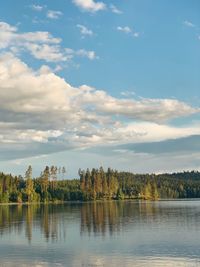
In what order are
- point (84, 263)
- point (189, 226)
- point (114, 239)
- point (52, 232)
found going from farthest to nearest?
point (189, 226) → point (52, 232) → point (114, 239) → point (84, 263)

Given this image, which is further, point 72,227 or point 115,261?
point 72,227

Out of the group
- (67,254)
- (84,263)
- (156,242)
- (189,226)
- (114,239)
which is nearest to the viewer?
(84,263)

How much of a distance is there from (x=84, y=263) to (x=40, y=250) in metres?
11.1

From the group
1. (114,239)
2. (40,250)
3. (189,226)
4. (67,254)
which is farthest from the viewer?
(189,226)

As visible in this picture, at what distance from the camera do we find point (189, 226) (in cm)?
7869

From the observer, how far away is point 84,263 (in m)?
43.1

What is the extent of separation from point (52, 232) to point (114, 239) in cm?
1468

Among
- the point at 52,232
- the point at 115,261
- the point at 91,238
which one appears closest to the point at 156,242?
the point at 91,238

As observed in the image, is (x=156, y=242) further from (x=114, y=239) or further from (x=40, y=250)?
(x=40, y=250)

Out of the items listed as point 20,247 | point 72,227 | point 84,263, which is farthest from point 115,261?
point 72,227

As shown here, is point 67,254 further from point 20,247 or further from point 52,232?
point 52,232

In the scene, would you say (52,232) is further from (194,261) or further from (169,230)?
(194,261)

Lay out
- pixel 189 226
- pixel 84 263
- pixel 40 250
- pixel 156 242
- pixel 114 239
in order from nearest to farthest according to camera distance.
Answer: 1. pixel 84 263
2. pixel 40 250
3. pixel 156 242
4. pixel 114 239
5. pixel 189 226

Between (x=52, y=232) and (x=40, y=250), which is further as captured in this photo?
(x=52, y=232)
